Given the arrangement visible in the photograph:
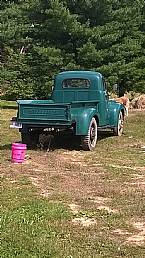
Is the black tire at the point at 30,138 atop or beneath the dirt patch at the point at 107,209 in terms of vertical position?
beneath

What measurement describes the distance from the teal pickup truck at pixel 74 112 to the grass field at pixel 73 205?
647 mm

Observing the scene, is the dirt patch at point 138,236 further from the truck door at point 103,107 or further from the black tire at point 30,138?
the truck door at point 103,107

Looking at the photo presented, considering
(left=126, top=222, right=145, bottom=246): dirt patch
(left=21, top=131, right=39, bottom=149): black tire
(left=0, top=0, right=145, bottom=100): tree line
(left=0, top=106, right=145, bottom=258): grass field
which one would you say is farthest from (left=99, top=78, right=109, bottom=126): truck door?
(left=0, top=0, right=145, bottom=100): tree line

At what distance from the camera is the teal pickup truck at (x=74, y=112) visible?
10.8m

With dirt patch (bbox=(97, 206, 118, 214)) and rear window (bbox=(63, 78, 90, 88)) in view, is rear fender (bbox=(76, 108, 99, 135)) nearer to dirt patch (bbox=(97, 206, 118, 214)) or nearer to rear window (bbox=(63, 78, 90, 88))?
rear window (bbox=(63, 78, 90, 88))

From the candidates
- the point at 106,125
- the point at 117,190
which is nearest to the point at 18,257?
the point at 117,190

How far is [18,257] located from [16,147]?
15.6ft

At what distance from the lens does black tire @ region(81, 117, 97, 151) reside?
11.1m

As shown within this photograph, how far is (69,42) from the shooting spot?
25.7 meters

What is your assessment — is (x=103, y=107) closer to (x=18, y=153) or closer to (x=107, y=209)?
(x=18, y=153)

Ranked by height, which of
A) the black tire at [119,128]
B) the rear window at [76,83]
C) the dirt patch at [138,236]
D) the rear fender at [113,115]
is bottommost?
the black tire at [119,128]

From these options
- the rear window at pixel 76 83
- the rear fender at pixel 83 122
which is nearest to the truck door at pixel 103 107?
the rear window at pixel 76 83

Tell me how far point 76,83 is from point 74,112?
6.85 ft

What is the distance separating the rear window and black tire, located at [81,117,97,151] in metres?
1.39
